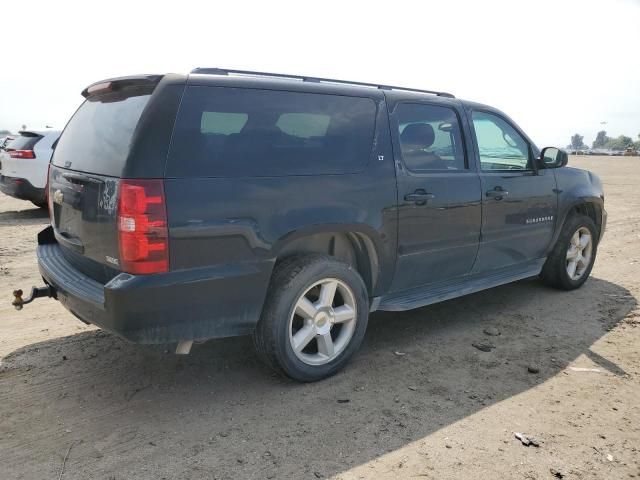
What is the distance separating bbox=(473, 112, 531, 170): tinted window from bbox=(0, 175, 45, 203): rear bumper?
844cm

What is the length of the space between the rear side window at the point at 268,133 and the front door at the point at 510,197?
1373mm

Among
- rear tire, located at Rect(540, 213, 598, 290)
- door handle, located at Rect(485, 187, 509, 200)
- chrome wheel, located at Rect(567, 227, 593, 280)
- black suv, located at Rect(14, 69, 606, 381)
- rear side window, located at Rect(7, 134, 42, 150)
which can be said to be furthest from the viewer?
rear side window, located at Rect(7, 134, 42, 150)

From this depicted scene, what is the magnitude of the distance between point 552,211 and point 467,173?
137 centimetres

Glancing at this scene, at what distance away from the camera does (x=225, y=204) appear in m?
2.86

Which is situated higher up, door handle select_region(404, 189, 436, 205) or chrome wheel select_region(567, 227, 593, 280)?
door handle select_region(404, 189, 436, 205)

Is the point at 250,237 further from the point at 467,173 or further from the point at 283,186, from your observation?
the point at 467,173

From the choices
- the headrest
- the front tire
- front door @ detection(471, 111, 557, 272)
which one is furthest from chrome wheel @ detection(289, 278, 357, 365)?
front door @ detection(471, 111, 557, 272)

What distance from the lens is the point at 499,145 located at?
186 inches

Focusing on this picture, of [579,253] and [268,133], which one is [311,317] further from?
[579,253]

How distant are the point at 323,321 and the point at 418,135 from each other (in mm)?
1570

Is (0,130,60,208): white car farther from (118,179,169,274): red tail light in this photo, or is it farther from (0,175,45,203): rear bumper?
(118,179,169,274): red tail light

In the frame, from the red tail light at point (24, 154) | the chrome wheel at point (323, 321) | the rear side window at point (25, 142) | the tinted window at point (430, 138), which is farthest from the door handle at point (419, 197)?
the rear side window at point (25, 142)

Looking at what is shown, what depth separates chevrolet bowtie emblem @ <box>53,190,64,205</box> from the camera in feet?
11.0

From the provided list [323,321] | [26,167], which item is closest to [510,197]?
[323,321]
